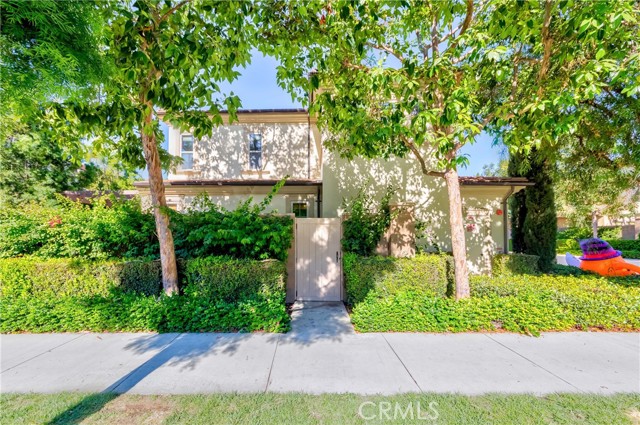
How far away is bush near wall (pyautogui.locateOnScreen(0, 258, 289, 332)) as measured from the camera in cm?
504

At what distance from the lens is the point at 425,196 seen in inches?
332

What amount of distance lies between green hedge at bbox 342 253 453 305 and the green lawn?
2.78m

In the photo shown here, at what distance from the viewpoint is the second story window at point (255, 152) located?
1215 centimetres

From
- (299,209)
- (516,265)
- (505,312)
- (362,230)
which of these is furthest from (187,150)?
(516,265)

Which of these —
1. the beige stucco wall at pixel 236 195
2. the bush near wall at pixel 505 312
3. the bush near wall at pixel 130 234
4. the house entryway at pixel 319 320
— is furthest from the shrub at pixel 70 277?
the bush near wall at pixel 505 312

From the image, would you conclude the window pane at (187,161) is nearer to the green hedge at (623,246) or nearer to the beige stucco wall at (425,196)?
the beige stucco wall at (425,196)

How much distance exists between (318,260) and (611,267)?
1049 cm

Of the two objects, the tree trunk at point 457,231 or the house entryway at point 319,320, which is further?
the tree trunk at point 457,231

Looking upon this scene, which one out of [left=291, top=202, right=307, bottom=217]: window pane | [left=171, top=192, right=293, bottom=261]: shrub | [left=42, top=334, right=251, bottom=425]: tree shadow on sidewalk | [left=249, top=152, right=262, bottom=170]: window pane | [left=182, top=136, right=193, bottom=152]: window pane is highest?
[left=182, top=136, right=193, bottom=152]: window pane

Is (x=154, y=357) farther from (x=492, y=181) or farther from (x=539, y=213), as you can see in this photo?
(x=539, y=213)

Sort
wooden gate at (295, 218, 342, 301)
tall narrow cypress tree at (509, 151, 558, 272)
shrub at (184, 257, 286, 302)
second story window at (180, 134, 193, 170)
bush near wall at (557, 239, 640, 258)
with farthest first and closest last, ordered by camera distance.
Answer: bush near wall at (557, 239, 640, 258)
second story window at (180, 134, 193, 170)
tall narrow cypress tree at (509, 151, 558, 272)
wooden gate at (295, 218, 342, 301)
shrub at (184, 257, 286, 302)

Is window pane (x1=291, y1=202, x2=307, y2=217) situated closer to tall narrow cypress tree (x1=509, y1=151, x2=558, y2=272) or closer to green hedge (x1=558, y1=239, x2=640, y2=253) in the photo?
tall narrow cypress tree (x1=509, y1=151, x2=558, y2=272)

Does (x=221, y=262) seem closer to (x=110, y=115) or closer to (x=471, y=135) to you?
Result: (x=110, y=115)

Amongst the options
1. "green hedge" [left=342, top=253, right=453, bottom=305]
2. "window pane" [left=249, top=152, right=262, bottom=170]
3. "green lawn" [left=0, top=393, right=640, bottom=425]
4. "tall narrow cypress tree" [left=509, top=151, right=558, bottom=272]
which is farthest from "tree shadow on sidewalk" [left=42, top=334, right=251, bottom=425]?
"tall narrow cypress tree" [left=509, top=151, right=558, bottom=272]
